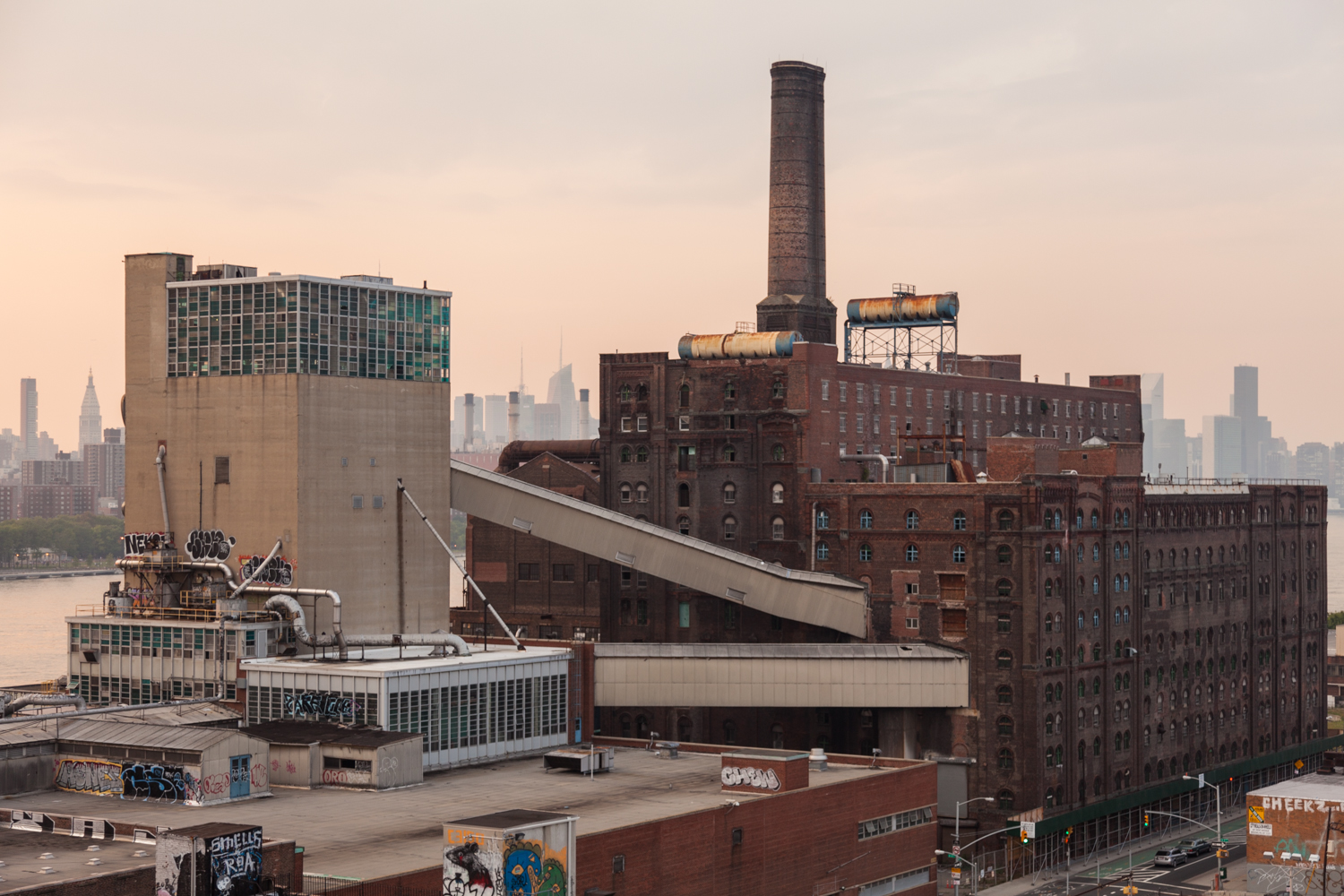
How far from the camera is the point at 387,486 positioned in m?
102

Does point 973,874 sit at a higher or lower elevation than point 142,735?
lower

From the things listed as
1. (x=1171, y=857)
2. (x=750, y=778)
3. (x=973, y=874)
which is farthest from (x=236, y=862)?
(x=1171, y=857)

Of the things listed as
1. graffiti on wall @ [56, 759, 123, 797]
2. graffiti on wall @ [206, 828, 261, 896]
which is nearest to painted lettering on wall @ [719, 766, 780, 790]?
graffiti on wall @ [56, 759, 123, 797]

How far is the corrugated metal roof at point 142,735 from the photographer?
7369 cm

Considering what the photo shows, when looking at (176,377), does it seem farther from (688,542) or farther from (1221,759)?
(1221,759)

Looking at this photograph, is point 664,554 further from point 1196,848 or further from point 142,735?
point 142,735

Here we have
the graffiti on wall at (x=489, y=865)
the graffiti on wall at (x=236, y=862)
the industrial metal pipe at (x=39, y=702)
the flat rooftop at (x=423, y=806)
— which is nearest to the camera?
the graffiti on wall at (x=236, y=862)

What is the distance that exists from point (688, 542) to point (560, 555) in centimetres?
2916

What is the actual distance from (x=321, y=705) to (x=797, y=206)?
6876 cm

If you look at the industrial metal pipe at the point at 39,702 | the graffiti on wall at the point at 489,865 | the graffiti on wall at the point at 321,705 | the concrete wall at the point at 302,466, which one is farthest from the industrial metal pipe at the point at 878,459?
the graffiti on wall at the point at 489,865

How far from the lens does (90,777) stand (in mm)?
75062

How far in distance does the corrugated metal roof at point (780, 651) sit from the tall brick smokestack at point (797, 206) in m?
37.8

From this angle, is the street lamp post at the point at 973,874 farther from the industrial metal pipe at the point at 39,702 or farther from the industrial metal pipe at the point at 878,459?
the industrial metal pipe at the point at 39,702

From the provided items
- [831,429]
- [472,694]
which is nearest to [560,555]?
[831,429]
